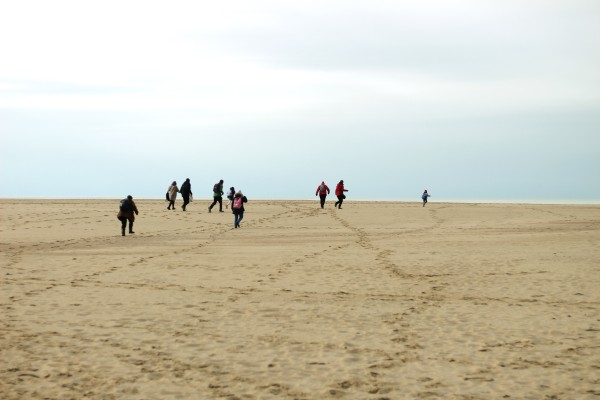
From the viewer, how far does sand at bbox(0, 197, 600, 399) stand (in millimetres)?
7602

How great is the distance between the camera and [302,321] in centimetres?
1063

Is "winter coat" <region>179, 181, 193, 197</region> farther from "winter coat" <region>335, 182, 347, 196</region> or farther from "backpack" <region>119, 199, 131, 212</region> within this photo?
"backpack" <region>119, 199, 131, 212</region>

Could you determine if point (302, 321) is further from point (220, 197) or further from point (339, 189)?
point (339, 189)

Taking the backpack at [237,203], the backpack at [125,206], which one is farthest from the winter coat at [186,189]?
the backpack at [125,206]

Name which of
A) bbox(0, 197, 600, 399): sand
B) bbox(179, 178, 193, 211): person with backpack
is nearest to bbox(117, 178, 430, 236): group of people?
bbox(179, 178, 193, 211): person with backpack

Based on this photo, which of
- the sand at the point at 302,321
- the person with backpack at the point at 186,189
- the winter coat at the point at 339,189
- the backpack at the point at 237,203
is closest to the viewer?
the sand at the point at 302,321

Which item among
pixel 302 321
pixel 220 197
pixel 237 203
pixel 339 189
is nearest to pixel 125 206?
pixel 237 203

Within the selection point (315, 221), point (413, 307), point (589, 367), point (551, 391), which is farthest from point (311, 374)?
point (315, 221)

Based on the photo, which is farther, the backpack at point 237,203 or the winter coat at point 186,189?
the winter coat at point 186,189

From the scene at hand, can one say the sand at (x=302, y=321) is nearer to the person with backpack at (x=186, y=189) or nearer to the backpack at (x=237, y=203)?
the backpack at (x=237, y=203)

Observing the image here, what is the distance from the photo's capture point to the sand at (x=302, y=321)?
7.60 m

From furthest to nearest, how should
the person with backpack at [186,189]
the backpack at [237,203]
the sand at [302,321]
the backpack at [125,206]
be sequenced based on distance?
the person with backpack at [186,189], the backpack at [237,203], the backpack at [125,206], the sand at [302,321]

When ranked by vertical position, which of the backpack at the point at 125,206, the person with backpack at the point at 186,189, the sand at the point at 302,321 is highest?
the person with backpack at the point at 186,189

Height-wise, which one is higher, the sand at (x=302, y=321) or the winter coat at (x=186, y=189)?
the winter coat at (x=186, y=189)
